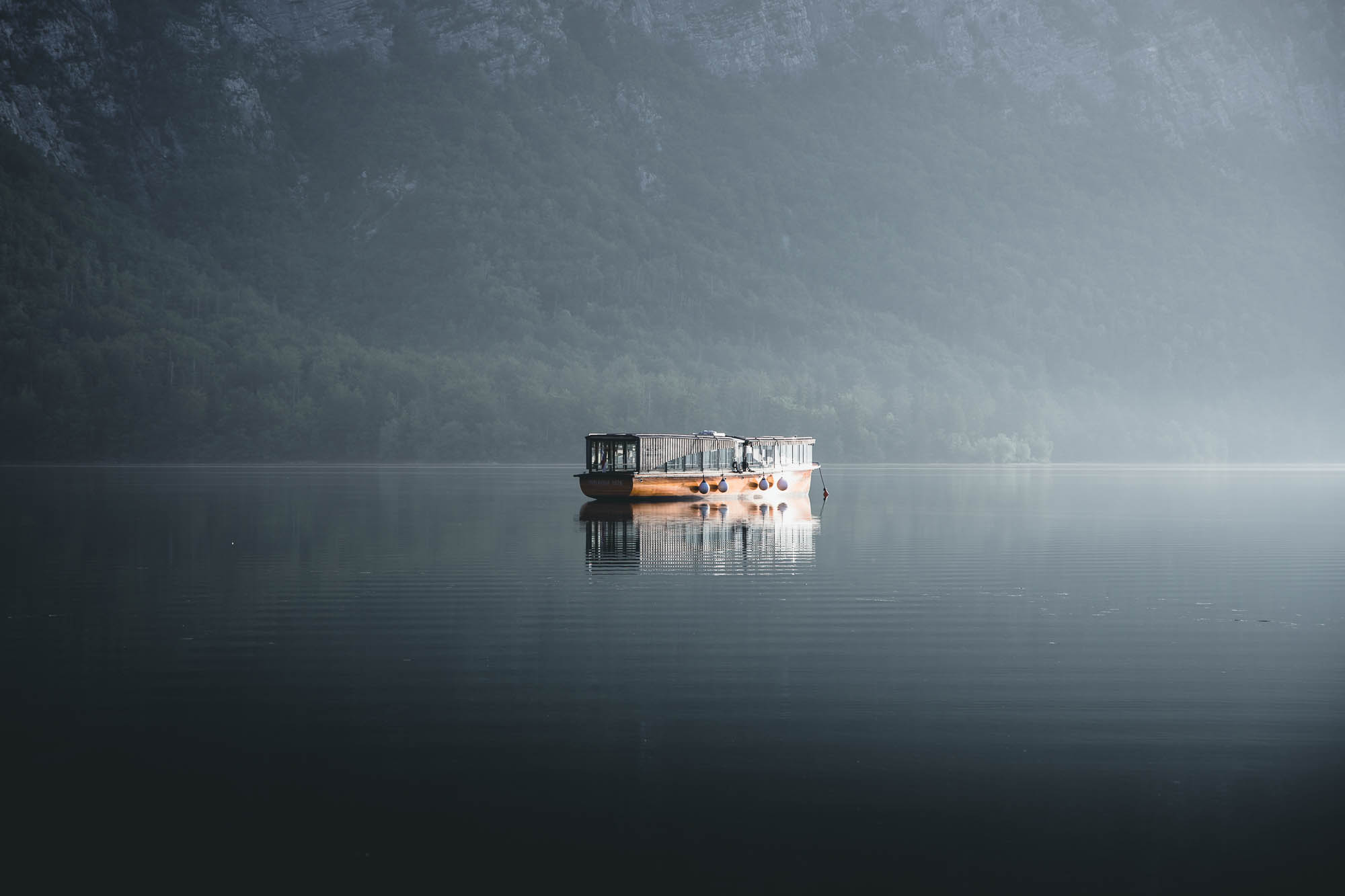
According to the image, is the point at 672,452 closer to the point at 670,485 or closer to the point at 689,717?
the point at 670,485

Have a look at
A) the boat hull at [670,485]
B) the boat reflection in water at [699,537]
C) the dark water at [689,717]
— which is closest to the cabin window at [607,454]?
the boat hull at [670,485]

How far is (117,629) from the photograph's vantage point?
987 inches

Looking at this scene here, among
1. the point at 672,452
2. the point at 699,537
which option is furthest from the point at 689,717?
the point at 672,452

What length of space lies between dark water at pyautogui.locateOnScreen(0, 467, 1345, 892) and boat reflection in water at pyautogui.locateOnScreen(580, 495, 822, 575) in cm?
97

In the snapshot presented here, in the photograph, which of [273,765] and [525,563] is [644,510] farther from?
[273,765]

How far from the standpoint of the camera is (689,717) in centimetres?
1731

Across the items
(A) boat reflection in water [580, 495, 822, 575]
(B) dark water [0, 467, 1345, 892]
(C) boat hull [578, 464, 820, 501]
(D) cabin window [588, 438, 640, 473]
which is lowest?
(B) dark water [0, 467, 1345, 892]

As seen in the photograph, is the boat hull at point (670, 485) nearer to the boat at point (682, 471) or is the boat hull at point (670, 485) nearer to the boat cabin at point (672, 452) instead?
the boat at point (682, 471)

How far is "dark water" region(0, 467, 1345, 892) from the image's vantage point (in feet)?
40.2

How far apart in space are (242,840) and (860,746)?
7.25 metres

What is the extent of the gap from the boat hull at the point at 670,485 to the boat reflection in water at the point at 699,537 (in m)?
0.80

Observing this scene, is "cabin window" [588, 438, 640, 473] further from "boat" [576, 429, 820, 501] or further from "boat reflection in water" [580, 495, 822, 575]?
"boat reflection in water" [580, 495, 822, 575]

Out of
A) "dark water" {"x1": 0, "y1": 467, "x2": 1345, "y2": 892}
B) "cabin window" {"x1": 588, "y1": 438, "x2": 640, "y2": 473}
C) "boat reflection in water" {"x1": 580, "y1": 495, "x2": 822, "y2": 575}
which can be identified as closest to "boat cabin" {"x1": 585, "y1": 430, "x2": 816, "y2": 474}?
"cabin window" {"x1": 588, "y1": 438, "x2": 640, "y2": 473}

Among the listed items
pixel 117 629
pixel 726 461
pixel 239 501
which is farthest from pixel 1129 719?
pixel 726 461
